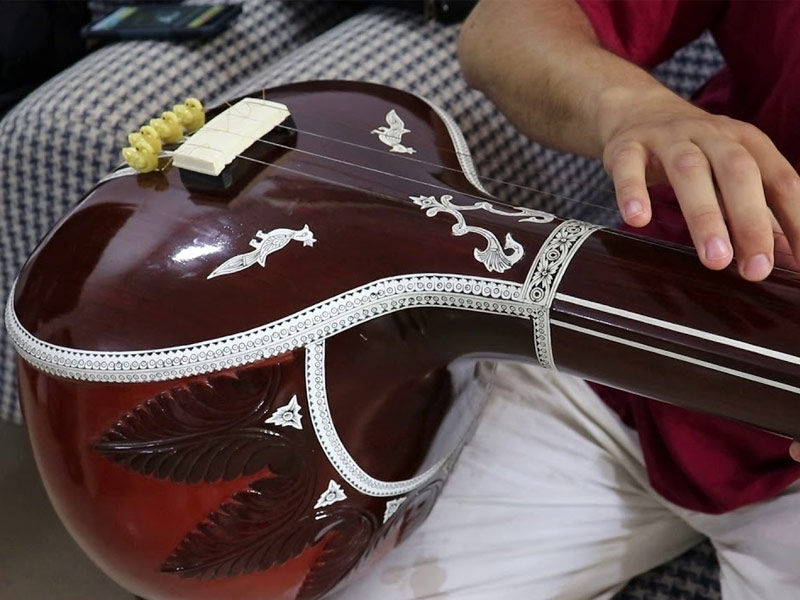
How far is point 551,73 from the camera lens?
911 mm

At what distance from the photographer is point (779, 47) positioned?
921mm

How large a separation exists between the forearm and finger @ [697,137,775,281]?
0.49 ft

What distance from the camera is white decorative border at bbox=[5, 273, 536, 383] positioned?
68 centimetres

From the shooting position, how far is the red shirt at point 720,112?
0.85m

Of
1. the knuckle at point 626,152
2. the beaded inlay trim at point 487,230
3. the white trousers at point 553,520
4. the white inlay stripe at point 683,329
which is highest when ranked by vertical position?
the knuckle at point 626,152

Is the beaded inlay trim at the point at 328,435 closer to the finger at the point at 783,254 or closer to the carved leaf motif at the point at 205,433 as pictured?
the carved leaf motif at the point at 205,433

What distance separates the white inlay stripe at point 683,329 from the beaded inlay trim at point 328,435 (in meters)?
0.20

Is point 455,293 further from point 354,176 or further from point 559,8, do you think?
point 559,8

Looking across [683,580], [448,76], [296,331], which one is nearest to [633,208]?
[296,331]

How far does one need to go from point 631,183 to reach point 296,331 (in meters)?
0.28

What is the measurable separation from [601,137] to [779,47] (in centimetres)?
26

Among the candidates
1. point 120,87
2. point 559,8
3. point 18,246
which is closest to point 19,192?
point 18,246

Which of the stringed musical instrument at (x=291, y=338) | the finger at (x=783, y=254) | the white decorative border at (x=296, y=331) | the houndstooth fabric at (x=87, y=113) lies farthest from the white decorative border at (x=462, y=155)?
the houndstooth fabric at (x=87, y=113)

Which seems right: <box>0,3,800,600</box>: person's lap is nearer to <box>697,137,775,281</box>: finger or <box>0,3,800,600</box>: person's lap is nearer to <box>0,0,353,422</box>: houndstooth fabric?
<box>0,0,353,422</box>: houndstooth fabric
